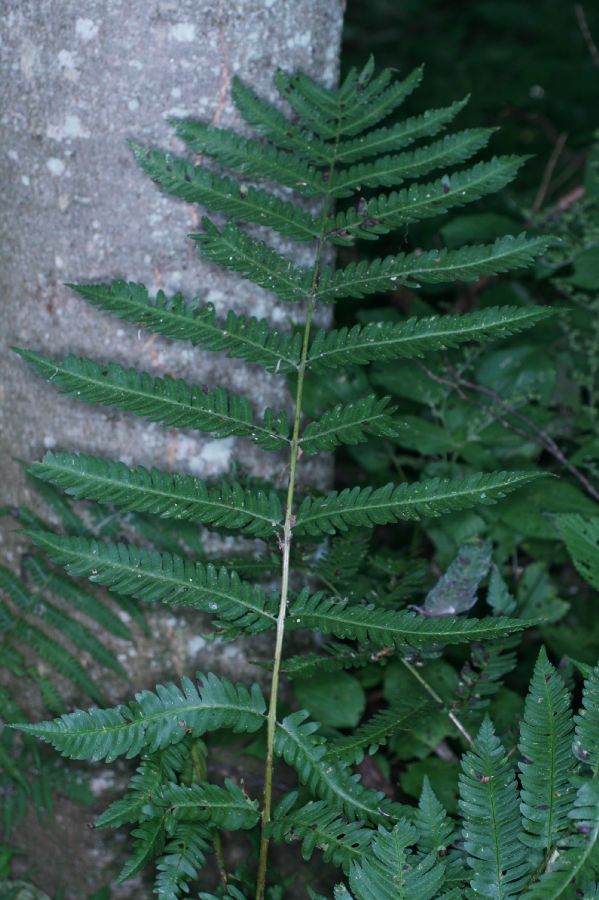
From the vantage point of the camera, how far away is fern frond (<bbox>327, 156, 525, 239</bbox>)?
1.91 m

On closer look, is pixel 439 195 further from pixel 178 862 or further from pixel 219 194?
pixel 178 862

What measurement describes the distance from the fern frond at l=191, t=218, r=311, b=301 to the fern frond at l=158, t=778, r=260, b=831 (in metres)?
0.99

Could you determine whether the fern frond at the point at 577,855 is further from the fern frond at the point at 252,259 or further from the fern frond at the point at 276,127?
the fern frond at the point at 276,127

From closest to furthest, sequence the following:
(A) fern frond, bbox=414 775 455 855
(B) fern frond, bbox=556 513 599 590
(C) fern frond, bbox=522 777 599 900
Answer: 1. (C) fern frond, bbox=522 777 599 900
2. (A) fern frond, bbox=414 775 455 855
3. (B) fern frond, bbox=556 513 599 590

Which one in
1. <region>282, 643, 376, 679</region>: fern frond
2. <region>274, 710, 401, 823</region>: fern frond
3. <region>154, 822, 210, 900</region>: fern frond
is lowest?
<region>154, 822, 210, 900</region>: fern frond

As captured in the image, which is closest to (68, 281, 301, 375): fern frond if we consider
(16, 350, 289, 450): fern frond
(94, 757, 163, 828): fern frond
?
(16, 350, 289, 450): fern frond

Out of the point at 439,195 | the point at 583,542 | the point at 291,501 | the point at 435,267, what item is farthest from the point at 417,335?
the point at 583,542

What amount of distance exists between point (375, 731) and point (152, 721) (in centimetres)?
45

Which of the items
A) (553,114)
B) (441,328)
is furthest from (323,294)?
(553,114)

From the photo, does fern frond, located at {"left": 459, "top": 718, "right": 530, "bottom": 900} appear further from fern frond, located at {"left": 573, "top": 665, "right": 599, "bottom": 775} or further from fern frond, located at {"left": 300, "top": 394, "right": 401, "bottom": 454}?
fern frond, located at {"left": 300, "top": 394, "right": 401, "bottom": 454}

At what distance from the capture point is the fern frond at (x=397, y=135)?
1968mm

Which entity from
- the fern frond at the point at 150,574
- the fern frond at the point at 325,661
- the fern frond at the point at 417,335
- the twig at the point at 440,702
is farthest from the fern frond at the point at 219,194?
the twig at the point at 440,702

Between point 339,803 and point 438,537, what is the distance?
2.75ft

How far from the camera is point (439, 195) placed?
1.91 metres
